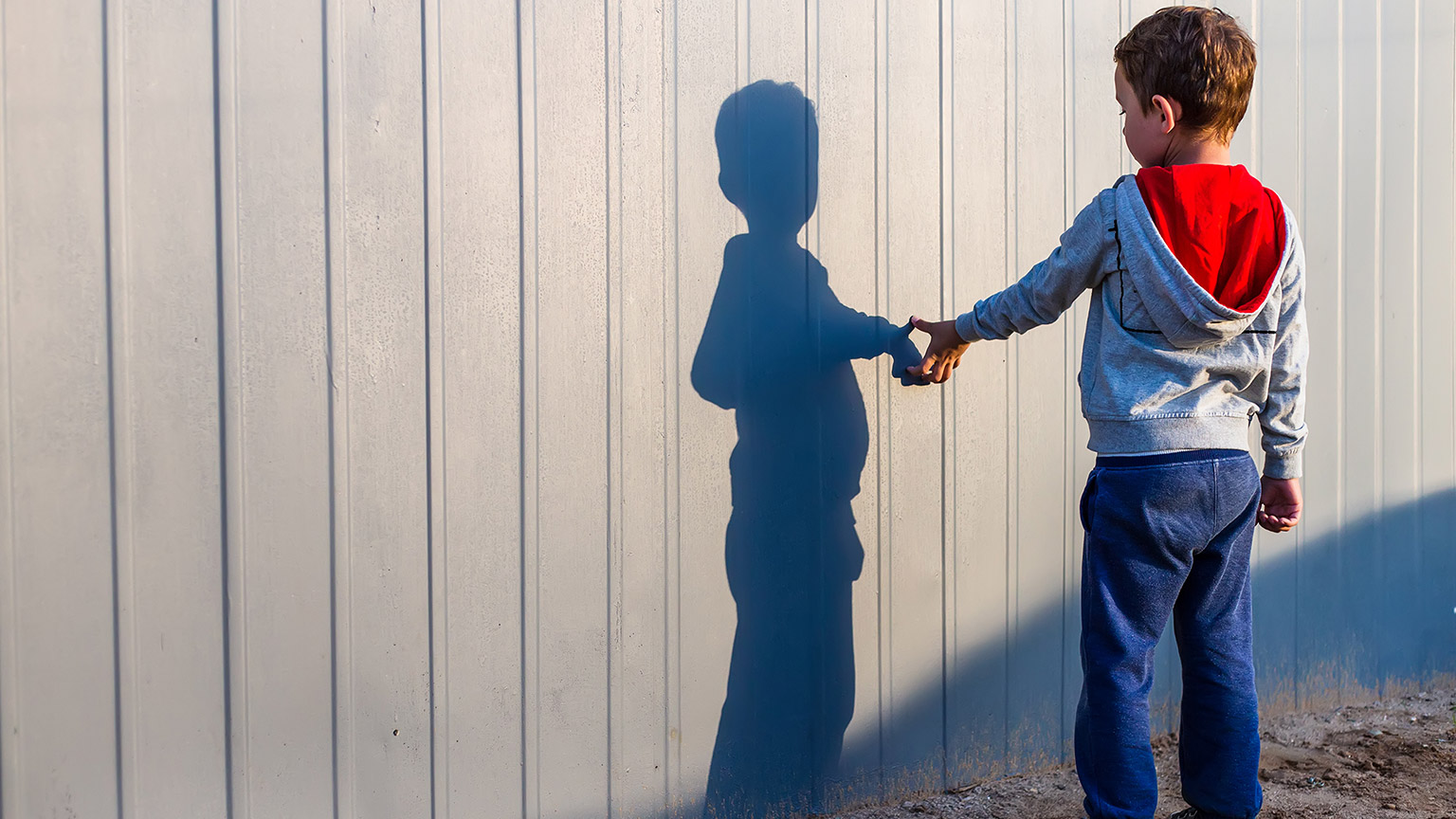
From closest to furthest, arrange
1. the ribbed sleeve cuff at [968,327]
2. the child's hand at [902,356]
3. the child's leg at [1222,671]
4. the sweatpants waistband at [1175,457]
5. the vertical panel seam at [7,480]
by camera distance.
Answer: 1. the vertical panel seam at [7,480]
2. the sweatpants waistband at [1175,457]
3. the child's leg at [1222,671]
4. the ribbed sleeve cuff at [968,327]
5. the child's hand at [902,356]

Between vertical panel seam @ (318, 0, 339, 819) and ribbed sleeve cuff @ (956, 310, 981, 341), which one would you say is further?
ribbed sleeve cuff @ (956, 310, 981, 341)

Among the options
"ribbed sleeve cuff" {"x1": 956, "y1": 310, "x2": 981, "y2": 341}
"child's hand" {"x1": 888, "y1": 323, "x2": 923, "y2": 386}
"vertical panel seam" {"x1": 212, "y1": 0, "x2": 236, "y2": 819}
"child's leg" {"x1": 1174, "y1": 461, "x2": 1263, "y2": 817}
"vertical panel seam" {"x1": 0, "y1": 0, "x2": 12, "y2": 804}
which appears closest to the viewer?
"vertical panel seam" {"x1": 0, "y1": 0, "x2": 12, "y2": 804}

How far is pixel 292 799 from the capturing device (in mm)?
1770

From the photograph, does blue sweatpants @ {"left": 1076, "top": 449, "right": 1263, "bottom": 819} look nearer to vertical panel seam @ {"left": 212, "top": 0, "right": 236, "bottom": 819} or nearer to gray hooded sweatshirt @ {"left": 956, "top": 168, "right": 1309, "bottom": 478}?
gray hooded sweatshirt @ {"left": 956, "top": 168, "right": 1309, "bottom": 478}

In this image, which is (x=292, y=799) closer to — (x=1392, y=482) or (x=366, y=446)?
(x=366, y=446)

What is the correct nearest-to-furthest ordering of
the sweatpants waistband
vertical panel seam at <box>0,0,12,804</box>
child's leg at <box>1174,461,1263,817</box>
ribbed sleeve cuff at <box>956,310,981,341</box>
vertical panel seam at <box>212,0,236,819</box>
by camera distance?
vertical panel seam at <box>0,0,12,804</box>, vertical panel seam at <box>212,0,236,819</box>, the sweatpants waistband, child's leg at <box>1174,461,1263,817</box>, ribbed sleeve cuff at <box>956,310,981,341</box>

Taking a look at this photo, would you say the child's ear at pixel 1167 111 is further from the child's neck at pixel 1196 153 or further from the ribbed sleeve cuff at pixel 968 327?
the ribbed sleeve cuff at pixel 968 327

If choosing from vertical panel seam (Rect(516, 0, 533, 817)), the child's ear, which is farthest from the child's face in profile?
vertical panel seam (Rect(516, 0, 533, 817))

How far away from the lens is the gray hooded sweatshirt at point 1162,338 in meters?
1.74

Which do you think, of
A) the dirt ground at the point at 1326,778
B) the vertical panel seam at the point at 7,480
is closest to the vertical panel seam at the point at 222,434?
the vertical panel seam at the point at 7,480

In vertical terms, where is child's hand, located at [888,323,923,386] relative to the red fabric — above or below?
below

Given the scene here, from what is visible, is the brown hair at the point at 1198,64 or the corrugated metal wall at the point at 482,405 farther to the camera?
the brown hair at the point at 1198,64

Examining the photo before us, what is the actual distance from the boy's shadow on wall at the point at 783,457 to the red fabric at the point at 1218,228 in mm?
605

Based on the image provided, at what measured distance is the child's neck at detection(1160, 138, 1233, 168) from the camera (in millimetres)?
1824
